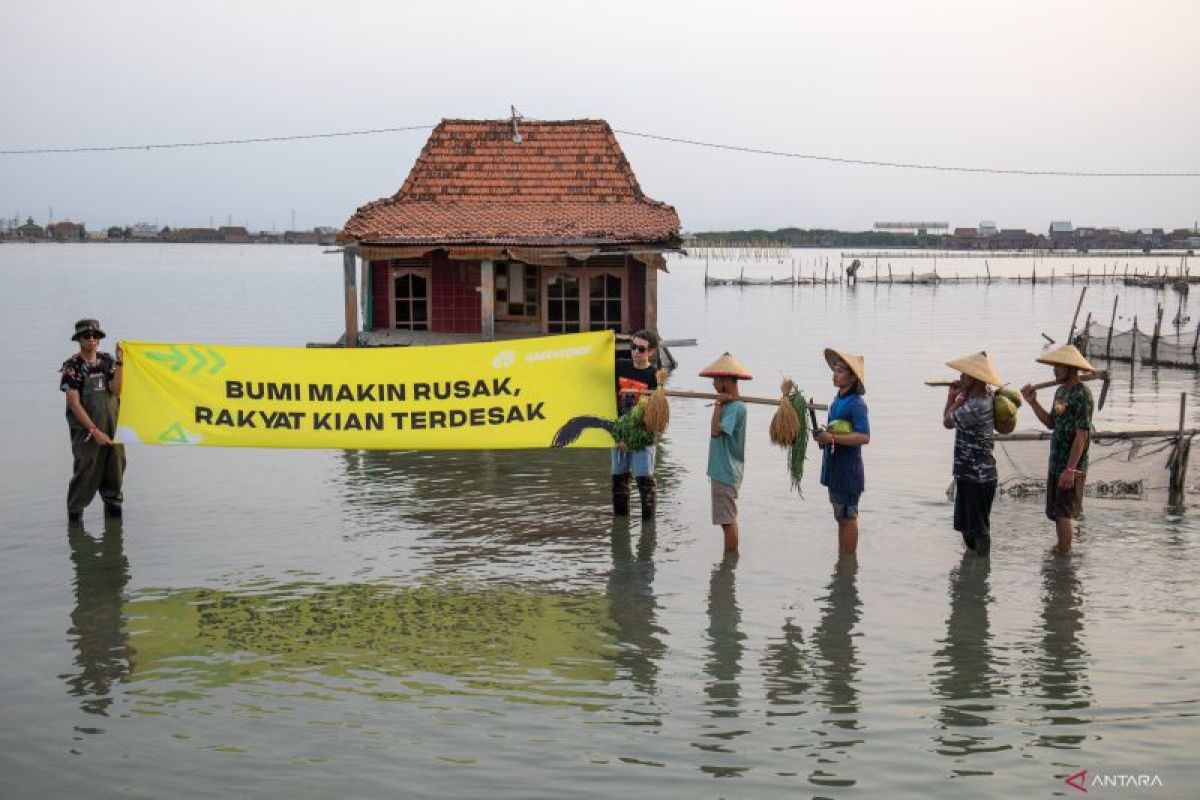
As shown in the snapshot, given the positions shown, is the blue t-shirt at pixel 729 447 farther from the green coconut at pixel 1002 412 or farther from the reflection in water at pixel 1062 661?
the reflection in water at pixel 1062 661

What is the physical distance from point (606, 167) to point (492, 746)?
2027cm

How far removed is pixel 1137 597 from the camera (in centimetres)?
918

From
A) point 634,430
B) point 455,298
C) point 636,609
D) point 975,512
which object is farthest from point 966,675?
point 455,298

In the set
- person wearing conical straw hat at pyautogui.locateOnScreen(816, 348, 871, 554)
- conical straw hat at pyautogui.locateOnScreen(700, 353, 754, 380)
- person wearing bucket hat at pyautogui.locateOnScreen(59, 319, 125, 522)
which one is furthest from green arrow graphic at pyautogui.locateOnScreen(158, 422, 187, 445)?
person wearing conical straw hat at pyautogui.locateOnScreen(816, 348, 871, 554)

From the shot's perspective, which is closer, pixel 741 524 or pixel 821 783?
pixel 821 783

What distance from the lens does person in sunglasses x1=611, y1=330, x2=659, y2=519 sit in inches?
424

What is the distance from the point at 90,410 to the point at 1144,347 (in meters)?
30.0

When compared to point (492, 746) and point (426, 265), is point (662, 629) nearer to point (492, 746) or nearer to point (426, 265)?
point (492, 746)

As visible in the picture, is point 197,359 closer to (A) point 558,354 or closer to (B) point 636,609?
(A) point 558,354

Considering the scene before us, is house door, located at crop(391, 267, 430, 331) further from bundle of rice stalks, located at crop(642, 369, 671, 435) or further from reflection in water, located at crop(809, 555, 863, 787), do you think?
reflection in water, located at crop(809, 555, 863, 787)

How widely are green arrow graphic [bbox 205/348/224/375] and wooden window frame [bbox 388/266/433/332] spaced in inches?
547

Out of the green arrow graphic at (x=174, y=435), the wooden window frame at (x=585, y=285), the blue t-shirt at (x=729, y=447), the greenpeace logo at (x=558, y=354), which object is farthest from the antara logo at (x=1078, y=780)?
the wooden window frame at (x=585, y=285)

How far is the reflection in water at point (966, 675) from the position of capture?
655 cm

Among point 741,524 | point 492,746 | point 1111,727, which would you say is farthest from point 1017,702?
point 741,524
